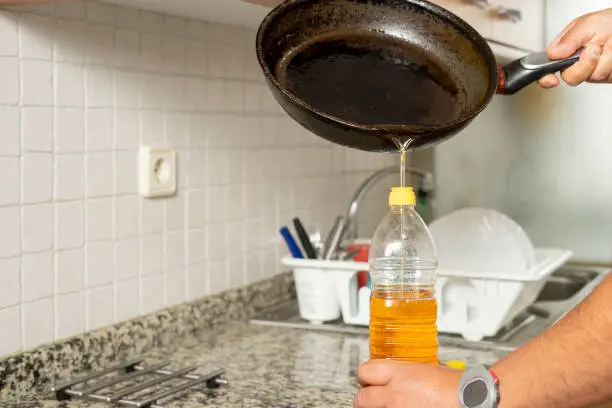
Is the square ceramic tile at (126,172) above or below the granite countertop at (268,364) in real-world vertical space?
above

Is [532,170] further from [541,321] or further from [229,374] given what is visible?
[229,374]

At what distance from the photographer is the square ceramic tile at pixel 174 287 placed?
1.71 meters

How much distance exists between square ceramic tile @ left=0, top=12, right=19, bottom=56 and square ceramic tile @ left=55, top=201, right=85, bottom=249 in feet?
0.80

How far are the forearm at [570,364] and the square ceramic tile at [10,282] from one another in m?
0.73

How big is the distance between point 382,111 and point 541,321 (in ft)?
2.59

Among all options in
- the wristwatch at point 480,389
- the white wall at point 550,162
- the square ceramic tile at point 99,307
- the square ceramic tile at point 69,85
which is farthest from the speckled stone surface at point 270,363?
the white wall at point 550,162

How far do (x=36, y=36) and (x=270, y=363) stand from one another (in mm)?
645

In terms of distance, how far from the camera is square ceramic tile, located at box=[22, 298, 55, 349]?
4.57 ft

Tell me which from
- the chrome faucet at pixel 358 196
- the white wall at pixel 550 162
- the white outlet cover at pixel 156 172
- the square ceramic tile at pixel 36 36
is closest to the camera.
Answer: the square ceramic tile at pixel 36 36

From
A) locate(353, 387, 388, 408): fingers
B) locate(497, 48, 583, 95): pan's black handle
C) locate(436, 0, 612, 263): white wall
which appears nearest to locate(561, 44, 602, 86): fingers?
locate(497, 48, 583, 95): pan's black handle

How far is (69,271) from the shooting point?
4.81 feet

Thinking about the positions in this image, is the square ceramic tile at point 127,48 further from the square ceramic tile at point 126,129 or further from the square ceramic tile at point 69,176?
the square ceramic tile at point 69,176

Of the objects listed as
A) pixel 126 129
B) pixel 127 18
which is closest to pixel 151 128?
pixel 126 129

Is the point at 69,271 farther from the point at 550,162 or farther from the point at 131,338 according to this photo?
the point at 550,162
